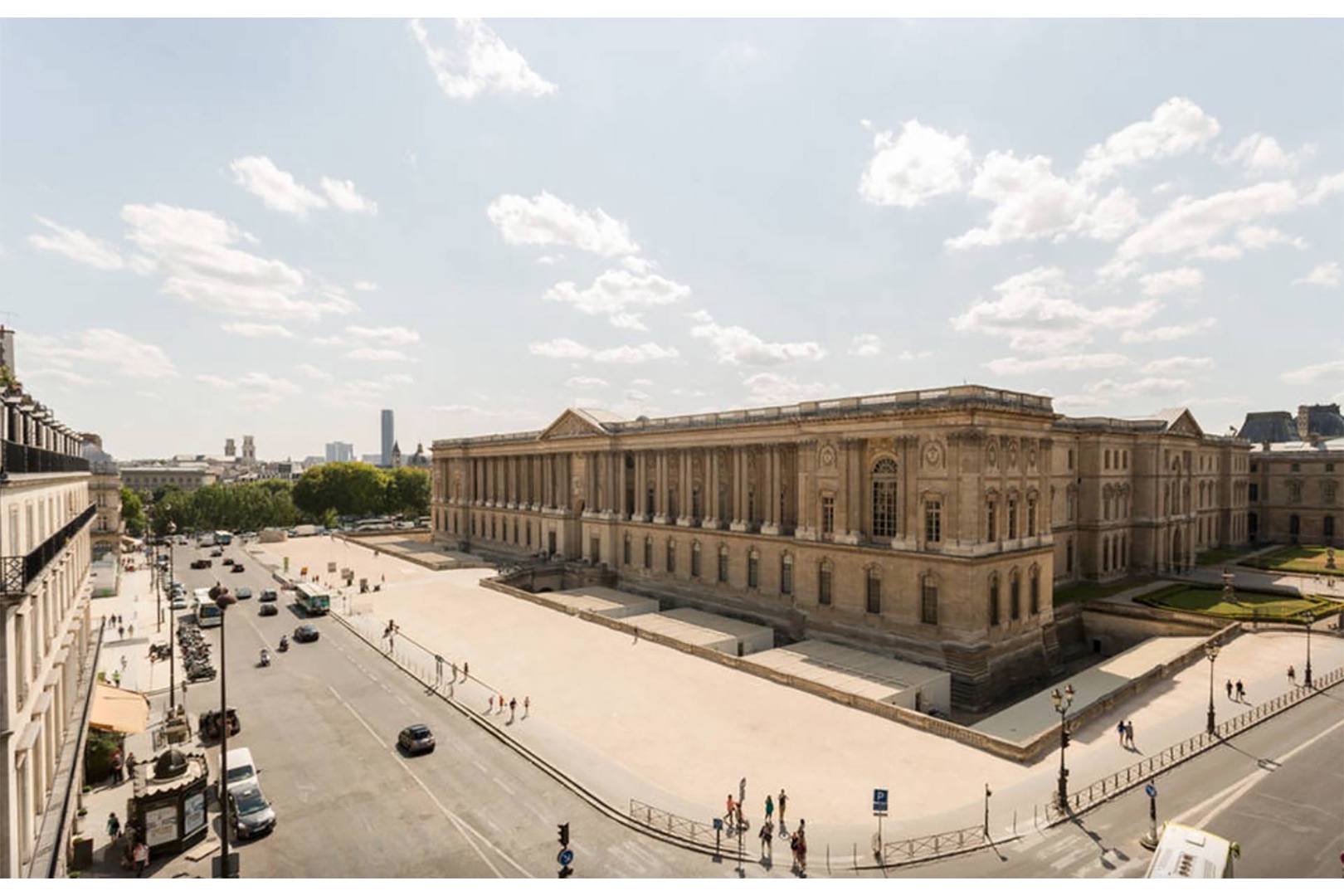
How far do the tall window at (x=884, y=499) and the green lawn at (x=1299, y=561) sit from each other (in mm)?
53421

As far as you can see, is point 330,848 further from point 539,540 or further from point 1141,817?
point 539,540

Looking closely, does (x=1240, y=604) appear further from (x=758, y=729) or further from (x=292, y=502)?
(x=292, y=502)

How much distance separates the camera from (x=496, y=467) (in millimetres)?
96875

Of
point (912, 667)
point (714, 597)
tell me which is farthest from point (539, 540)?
point (912, 667)

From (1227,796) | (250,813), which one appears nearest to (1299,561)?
(1227,796)

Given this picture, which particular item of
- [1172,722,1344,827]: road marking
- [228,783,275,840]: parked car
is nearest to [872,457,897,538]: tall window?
[1172,722,1344,827]: road marking

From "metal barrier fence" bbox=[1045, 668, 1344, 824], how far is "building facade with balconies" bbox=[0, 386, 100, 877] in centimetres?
3123

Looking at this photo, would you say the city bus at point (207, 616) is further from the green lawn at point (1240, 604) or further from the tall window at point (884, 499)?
the green lawn at point (1240, 604)

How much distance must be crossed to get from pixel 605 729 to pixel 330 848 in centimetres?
1342

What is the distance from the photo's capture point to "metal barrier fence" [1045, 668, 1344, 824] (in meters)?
26.2

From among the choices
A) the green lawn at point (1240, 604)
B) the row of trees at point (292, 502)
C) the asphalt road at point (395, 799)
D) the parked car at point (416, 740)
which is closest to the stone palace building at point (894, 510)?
the green lawn at point (1240, 604)

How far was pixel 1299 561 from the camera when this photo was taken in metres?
78.6

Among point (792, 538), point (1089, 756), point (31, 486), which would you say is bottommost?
point (1089, 756)

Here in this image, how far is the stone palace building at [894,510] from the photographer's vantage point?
43.9m
